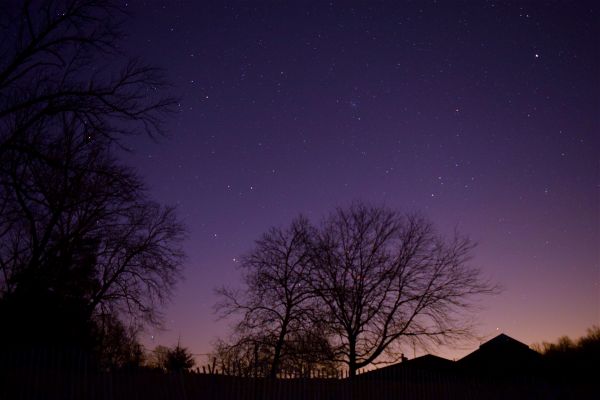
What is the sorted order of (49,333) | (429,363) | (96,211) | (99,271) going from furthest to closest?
(429,363) < (99,271) < (49,333) < (96,211)

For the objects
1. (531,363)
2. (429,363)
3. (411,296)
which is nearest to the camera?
(411,296)

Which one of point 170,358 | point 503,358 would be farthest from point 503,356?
point 170,358

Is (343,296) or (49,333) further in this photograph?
(343,296)

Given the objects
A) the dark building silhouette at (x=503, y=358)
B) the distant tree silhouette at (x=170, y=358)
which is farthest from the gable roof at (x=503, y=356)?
the distant tree silhouette at (x=170, y=358)

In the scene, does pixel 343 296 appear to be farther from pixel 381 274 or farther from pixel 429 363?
pixel 429 363

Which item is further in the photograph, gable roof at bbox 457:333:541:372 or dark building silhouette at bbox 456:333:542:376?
gable roof at bbox 457:333:541:372

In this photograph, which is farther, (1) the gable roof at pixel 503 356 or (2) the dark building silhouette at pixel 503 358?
(1) the gable roof at pixel 503 356

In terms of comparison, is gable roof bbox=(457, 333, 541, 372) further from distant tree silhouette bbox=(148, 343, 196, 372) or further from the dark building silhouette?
distant tree silhouette bbox=(148, 343, 196, 372)

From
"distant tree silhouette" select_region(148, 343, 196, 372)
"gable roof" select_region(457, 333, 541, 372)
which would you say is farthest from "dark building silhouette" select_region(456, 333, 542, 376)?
"distant tree silhouette" select_region(148, 343, 196, 372)

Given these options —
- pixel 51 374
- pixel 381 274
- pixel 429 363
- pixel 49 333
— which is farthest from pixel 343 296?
pixel 51 374

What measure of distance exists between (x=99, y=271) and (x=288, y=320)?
1058cm

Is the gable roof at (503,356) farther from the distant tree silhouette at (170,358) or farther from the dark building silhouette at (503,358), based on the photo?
the distant tree silhouette at (170,358)

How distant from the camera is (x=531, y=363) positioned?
1205 inches

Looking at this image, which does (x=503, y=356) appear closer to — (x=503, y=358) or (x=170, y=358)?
(x=503, y=358)
